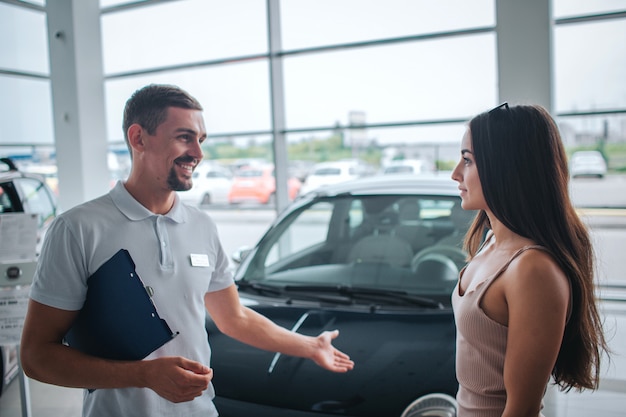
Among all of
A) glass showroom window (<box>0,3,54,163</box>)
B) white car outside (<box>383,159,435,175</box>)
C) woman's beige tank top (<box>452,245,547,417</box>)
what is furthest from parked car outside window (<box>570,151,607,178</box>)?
glass showroom window (<box>0,3,54,163</box>)

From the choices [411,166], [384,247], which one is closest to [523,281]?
[384,247]

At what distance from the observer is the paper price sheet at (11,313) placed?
2.68m

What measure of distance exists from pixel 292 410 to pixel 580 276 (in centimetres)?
114

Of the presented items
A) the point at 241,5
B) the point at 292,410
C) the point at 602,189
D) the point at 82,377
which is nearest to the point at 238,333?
the point at 292,410

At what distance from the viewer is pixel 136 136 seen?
165 cm

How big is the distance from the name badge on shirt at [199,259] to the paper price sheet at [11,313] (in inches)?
57.1

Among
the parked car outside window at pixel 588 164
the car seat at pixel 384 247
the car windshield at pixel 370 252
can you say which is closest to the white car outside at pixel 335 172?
the parked car outside window at pixel 588 164

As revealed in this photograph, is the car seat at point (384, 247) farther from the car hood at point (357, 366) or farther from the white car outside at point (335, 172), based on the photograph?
the white car outside at point (335, 172)

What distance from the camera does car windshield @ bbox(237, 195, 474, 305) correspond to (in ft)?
8.21

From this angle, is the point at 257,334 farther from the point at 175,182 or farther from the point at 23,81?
the point at 23,81

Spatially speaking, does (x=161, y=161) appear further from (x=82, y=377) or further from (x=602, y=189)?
(x=602, y=189)

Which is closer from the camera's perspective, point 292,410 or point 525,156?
point 525,156

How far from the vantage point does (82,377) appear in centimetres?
144

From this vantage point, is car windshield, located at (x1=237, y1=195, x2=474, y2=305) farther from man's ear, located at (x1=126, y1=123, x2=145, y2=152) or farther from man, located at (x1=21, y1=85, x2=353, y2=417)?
man's ear, located at (x1=126, y1=123, x2=145, y2=152)
